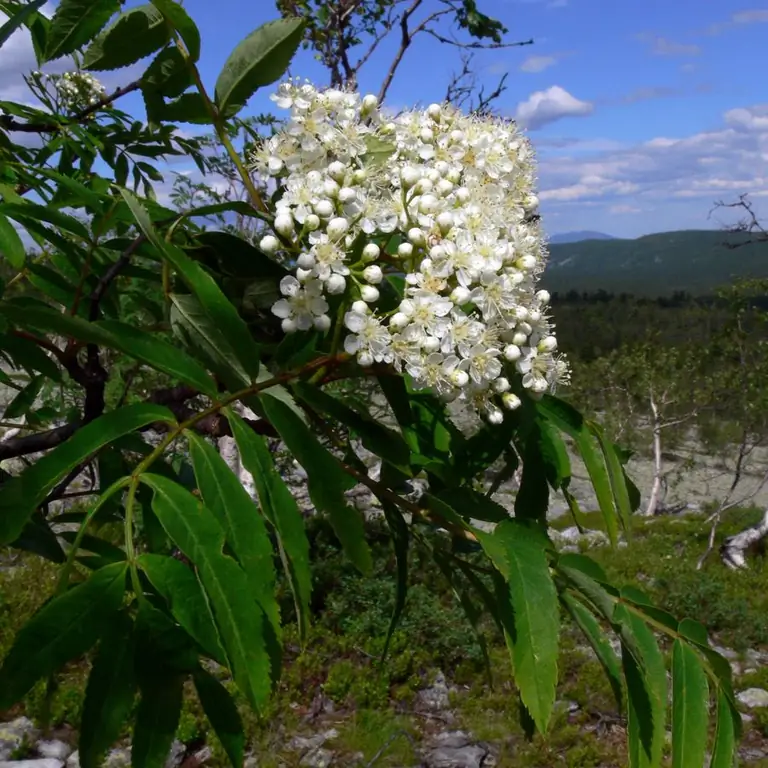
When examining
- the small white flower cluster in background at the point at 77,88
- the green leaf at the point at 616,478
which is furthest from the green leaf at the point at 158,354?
the small white flower cluster in background at the point at 77,88

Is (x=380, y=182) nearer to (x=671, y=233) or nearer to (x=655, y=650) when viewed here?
(x=655, y=650)

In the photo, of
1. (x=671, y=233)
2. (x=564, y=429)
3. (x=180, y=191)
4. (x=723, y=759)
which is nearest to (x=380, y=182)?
(x=564, y=429)

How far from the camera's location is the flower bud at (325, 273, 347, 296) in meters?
1.00

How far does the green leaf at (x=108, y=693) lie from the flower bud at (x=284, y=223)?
537mm

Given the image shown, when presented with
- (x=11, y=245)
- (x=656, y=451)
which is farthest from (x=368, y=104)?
(x=656, y=451)

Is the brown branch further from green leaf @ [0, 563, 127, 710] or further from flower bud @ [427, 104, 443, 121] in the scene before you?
green leaf @ [0, 563, 127, 710]

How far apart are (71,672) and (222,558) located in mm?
5131

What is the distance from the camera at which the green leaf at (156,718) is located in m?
0.77

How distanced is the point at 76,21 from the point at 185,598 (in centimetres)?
87

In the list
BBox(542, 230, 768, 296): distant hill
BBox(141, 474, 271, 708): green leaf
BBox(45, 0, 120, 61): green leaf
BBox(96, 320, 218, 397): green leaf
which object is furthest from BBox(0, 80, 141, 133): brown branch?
BBox(542, 230, 768, 296): distant hill

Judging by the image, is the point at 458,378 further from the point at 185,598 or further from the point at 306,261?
the point at 185,598

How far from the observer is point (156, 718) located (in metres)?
0.78

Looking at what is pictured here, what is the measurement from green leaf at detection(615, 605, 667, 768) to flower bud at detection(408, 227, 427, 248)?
565mm

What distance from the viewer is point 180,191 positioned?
20.8ft
